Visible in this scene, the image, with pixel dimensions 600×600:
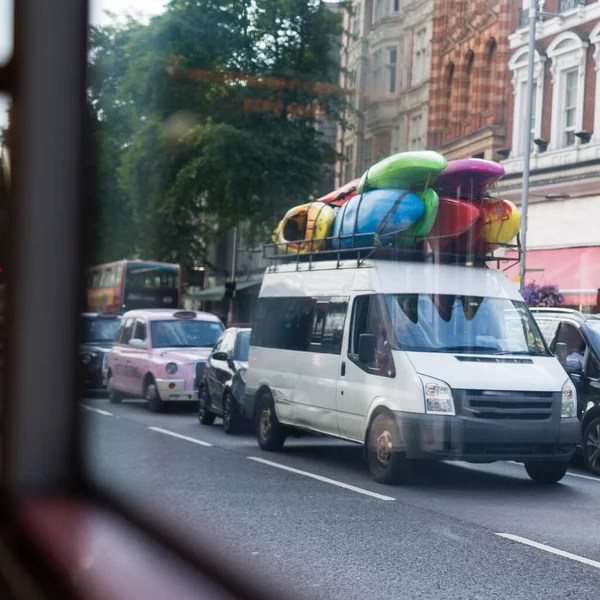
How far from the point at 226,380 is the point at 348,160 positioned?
4.37m

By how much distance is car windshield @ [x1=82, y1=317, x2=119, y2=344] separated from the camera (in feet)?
81.4

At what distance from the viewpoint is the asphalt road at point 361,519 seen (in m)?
6.30

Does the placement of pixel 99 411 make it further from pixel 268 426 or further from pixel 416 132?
pixel 416 132

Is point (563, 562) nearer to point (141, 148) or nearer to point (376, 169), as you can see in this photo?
point (376, 169)

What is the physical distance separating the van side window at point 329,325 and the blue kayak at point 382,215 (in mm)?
597

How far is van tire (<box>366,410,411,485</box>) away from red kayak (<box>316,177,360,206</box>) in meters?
2.64

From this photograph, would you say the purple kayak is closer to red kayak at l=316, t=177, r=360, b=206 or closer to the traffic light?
red kayak at l=316, t=177, r=360, b=206

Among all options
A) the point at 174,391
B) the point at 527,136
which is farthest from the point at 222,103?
the point at 174,391

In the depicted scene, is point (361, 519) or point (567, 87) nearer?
point (361, 519)

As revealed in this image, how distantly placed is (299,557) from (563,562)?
1.51m

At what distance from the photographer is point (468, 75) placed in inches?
468

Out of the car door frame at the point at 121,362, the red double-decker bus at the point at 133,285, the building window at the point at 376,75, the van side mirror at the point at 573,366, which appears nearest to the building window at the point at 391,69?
the building window at the point at 376,75

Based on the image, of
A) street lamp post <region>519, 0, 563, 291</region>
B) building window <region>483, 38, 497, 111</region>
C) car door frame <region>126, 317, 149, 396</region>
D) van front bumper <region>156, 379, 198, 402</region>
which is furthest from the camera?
car door frame <region>126, 317, 149, 396</region>

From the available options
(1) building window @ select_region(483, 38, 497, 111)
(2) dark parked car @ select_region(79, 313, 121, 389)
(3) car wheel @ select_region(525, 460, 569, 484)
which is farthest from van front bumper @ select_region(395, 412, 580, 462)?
(2) dark parked car @ select_region(79, 313, 121, 389)
